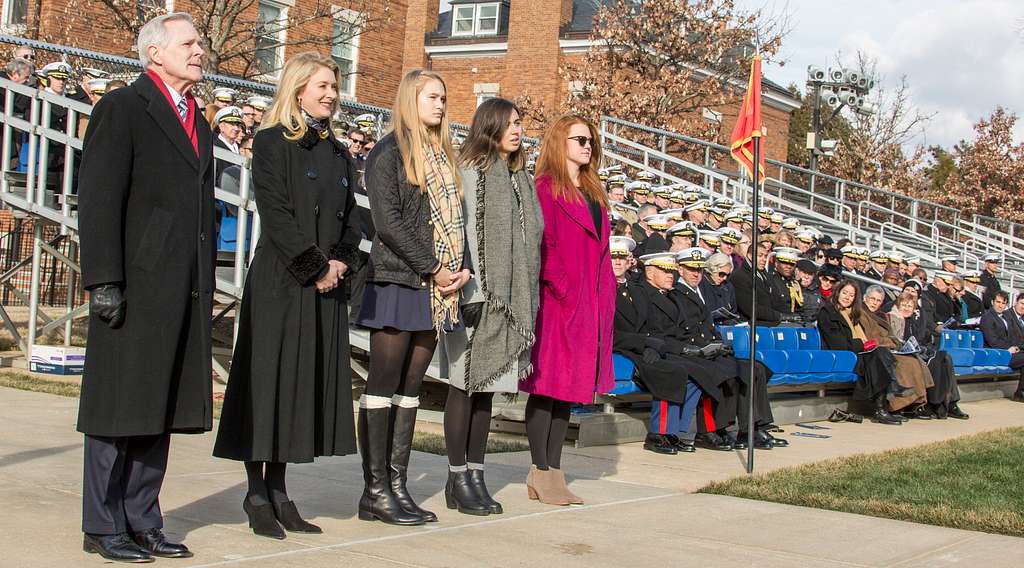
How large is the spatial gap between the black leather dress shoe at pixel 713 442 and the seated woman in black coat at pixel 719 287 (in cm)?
147

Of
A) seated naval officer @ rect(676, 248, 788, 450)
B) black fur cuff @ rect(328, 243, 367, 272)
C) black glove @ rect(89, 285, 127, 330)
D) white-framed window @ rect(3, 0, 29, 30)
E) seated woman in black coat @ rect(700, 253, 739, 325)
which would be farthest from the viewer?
white-framed window @ rect(3, 0, 29, 30)

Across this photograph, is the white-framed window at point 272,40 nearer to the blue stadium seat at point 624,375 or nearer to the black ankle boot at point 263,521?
the blue stadium seat at point 624,375

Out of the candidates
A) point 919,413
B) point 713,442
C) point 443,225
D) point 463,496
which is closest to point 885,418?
point 919,413

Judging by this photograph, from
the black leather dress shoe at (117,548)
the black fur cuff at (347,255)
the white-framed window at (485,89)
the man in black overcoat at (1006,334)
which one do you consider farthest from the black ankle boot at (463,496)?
the white-framed window at (485,89)

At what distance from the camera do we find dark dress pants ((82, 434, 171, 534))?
4.93 metres

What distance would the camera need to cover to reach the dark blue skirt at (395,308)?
19.8 ft

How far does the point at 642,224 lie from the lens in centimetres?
1523

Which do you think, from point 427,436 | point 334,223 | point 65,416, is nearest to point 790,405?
point 427,436

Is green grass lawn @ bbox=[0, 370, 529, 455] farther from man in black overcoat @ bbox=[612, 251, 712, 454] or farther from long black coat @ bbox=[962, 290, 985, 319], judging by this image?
long black coat @ bbox=[962, 290, 985, 319]

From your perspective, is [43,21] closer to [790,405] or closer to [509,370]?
[790,405]

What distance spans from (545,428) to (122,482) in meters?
2.69

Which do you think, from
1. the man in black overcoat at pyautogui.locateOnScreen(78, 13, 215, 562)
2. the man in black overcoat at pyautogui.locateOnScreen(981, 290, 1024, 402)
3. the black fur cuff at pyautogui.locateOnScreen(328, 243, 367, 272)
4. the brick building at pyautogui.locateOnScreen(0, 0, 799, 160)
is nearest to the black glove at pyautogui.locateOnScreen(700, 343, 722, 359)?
the black fur cuff at pyautogui.locateOnScreen(328, 243, 367, 272)

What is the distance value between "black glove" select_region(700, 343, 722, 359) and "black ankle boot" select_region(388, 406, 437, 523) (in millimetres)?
4752

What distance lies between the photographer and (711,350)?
34.3 ft
